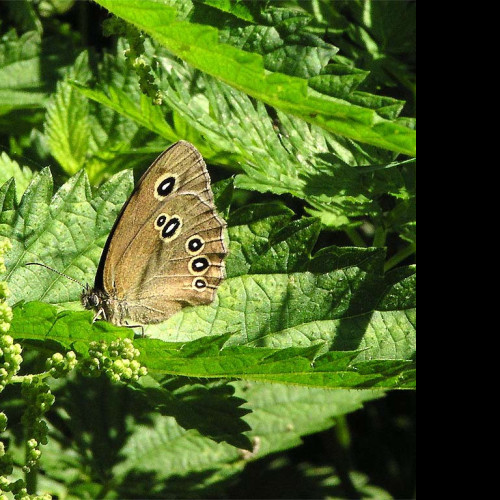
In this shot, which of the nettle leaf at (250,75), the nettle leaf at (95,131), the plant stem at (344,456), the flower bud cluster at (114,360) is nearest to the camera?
the flower bud cluster at (114,360)

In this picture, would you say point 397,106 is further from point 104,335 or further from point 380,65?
point 104,335

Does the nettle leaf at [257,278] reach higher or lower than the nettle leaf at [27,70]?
lower

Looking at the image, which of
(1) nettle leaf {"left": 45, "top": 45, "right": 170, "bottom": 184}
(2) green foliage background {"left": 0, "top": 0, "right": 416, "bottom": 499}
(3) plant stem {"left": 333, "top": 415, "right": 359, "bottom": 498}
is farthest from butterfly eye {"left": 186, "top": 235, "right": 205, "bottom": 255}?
(3) plant stem {"left": 333, "top": 415, "right": 359, "bottom": 498}

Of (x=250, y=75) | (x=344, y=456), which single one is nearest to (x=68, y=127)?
(x=250, y=75)

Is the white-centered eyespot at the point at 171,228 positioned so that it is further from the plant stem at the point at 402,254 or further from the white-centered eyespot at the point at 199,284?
the plant stem at the point at 402,254

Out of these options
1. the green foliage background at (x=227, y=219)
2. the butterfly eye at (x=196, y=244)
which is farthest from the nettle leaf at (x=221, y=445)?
the butterfly eye at (x=196, y=244)

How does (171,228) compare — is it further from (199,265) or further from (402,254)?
(402,254)

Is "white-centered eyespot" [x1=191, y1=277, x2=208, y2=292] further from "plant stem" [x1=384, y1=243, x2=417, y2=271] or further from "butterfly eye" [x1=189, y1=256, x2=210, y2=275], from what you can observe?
"plant stem" [x1=384, y1=243, x2=417, y2=271]

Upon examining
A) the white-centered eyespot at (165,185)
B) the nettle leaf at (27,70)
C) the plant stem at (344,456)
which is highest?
the nettle leaf at (27,70)
